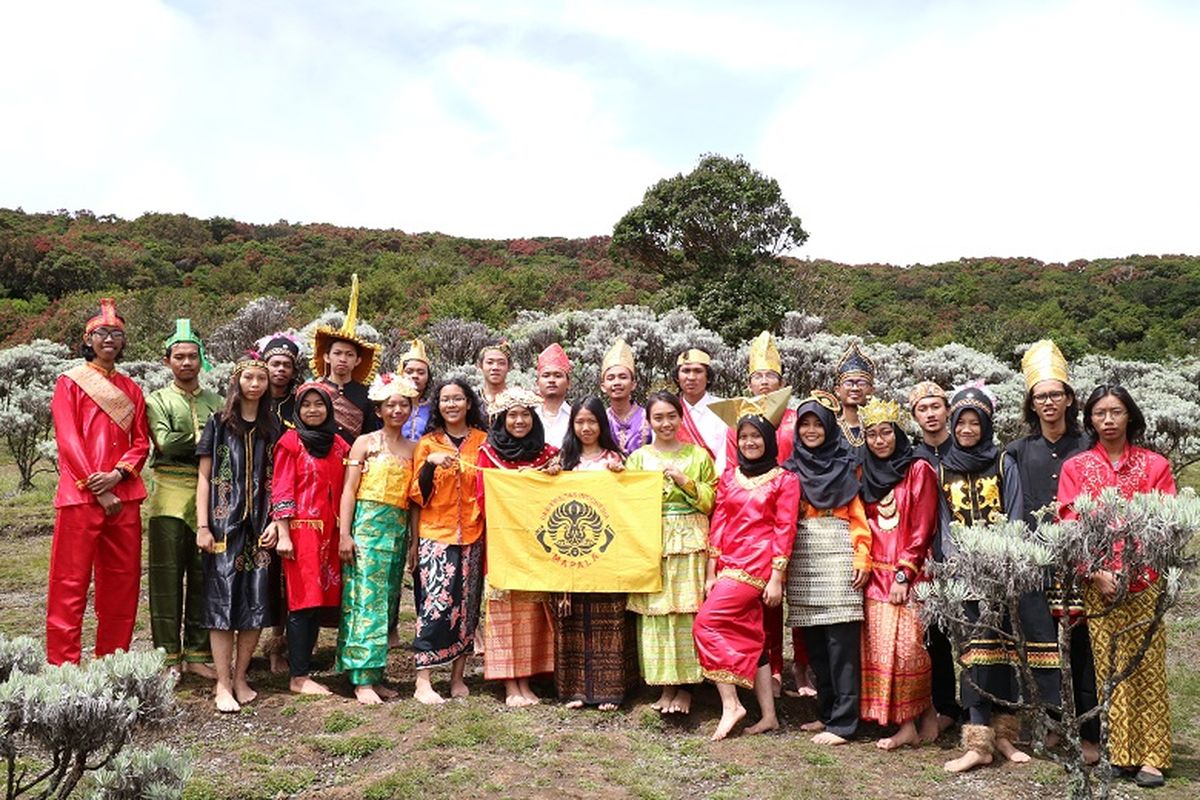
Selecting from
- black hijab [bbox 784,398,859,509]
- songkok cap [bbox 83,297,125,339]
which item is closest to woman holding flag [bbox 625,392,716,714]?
black hijab [bbox 784,398,859,509]

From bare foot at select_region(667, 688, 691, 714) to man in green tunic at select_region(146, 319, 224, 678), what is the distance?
2.96m

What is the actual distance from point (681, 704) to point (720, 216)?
19.7 metres

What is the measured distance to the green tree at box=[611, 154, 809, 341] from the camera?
22031 mm

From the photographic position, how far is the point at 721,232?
23750mm

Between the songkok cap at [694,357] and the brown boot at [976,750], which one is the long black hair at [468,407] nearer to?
the songkok cap at [694,357]

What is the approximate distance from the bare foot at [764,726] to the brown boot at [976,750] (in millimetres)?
920

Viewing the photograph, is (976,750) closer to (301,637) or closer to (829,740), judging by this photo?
(829,740)

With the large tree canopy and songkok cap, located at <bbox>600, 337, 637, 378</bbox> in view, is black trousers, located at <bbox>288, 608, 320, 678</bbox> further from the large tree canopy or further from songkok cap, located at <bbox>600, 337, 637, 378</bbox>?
the large tree canopy

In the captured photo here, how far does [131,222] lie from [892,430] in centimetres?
4406

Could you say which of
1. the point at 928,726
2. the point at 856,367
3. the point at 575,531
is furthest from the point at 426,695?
the point at 856,367

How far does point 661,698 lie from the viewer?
5.25 meters

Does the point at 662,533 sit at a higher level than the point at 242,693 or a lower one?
higher

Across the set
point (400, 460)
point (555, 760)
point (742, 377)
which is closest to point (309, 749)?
point (555, 760)

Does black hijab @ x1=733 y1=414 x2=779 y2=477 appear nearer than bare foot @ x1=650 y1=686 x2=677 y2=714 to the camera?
Yes
